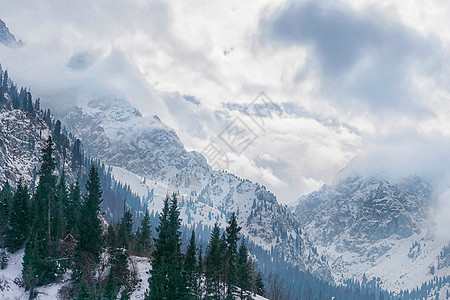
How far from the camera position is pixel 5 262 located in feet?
241

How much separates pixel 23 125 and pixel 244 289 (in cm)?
15566

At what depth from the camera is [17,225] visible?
80188 mm

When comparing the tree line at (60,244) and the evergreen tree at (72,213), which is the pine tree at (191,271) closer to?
the tree line at (60,244)

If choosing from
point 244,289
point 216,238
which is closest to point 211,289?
point 244,289

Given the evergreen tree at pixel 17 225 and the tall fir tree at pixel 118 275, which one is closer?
the tall fir tree at pixel 118 275

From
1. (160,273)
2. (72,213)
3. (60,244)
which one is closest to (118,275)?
(160,273)

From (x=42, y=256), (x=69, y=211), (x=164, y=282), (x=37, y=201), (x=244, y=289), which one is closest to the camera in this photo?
(x=164, y=282)

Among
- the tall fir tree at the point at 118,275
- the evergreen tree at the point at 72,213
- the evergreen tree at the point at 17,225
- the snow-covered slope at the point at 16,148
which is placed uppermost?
the snow-covered slope at the point at 16,148

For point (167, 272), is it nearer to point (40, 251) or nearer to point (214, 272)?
point (214, 272)

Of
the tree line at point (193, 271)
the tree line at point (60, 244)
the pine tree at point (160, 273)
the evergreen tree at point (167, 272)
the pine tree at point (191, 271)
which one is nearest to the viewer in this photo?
the pine tree at point (160, 273)

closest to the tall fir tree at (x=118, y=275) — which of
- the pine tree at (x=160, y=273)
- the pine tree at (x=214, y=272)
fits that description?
the pine tree at (x=160, y=273)

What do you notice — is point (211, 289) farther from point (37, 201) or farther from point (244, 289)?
point (37, 201)

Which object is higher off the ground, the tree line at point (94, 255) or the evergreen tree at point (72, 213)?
the evergreen tree at point (72, 213)

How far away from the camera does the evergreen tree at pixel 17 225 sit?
78.8m
